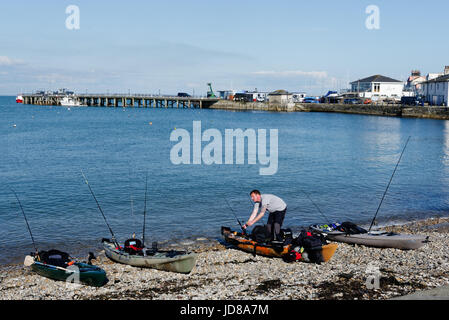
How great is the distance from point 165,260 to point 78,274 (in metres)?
2.22

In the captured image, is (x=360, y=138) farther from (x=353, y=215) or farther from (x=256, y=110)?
(x=256, y=110)

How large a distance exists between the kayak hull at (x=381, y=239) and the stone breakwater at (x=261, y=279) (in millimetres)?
222

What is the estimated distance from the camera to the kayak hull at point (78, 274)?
11164mm

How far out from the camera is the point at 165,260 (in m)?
12.2

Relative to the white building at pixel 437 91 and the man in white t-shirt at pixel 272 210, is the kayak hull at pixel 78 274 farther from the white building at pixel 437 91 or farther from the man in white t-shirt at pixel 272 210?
the white building at pixel 437 91

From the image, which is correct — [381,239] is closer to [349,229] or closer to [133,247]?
[349,229]

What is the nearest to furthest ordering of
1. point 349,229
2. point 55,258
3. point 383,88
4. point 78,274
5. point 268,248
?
point 78,274 → point 55,258 → point 268,248 → point 349,229 → point 383,88

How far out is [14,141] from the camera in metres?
48.6

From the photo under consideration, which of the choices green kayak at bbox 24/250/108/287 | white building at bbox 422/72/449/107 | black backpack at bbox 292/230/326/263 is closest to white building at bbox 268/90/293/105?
white building at bbox 422/72/449/107

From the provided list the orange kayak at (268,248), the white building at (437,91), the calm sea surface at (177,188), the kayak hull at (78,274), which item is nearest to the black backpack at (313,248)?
the orange kayak at (268,248)

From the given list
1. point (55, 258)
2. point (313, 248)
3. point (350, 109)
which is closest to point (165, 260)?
point (55, 258)

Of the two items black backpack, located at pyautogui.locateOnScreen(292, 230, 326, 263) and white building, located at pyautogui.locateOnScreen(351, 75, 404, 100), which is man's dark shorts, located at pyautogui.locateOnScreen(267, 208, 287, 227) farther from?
white building, located at pyautogui.locateOnScreen(351, 75, 404, 100)
